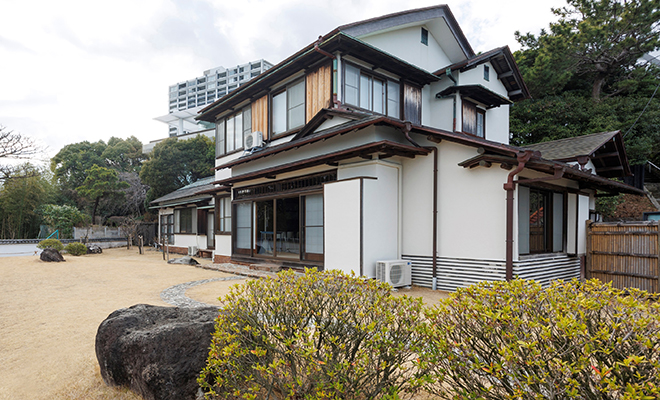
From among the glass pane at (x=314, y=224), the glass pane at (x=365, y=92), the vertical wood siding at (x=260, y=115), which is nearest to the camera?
the glass pane at (x=314, y=224)

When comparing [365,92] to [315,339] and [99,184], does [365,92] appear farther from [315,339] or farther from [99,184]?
[99,184]

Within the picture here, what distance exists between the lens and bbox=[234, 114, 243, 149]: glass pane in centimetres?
1344

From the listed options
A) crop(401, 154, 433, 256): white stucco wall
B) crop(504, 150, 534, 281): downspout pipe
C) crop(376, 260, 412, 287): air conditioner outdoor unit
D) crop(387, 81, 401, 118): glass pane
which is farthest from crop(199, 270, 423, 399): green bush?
crop(387, 81, 401, 118): glass pane

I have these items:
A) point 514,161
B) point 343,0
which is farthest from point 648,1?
point 514,161

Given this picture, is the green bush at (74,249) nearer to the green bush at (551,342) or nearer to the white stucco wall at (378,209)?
the white stucco wall at (378,209)

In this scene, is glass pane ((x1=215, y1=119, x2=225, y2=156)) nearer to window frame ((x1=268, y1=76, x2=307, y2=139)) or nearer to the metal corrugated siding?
window frame ((x1=268, y1=76, x2=307, y2=139))

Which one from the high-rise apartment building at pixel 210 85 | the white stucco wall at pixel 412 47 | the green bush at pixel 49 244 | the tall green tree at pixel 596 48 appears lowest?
the green bush at pixel 49 244

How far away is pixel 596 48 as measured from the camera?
16.6 meters

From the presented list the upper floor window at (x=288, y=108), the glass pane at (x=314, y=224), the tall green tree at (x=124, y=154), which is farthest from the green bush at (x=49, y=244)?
the tall green tree at (x=124, y=154)

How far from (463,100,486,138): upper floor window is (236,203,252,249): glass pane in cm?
778

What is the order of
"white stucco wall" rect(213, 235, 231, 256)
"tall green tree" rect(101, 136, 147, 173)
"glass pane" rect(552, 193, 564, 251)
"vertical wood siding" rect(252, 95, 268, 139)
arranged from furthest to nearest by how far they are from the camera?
"tall green tree" rect(101, 136, 147, 173), "white stucco wall" rect(213, 235, 231, 256), "vertical wood siding" rect(252, 95, 268, 139), "glass pane" rect(552, 193, 564, 251)

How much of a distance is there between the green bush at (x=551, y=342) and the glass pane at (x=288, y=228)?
7.61 meters

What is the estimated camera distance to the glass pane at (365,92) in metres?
9.81

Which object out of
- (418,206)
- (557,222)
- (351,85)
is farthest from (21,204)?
(557,222)
